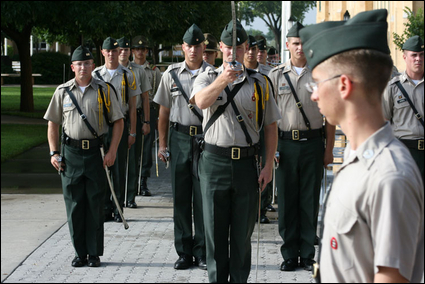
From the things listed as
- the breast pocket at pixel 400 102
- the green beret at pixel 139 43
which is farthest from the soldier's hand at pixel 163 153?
the green beret at pixel 139 43

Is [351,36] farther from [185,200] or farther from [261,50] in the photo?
[261,50]

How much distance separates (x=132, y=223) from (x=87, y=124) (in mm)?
2506

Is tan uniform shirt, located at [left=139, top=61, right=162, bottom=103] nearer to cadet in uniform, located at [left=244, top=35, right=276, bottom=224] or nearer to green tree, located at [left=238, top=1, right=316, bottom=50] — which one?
cadet in uniform, located at [left=244, top=35, right=276, bottom=224]

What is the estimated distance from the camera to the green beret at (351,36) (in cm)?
236

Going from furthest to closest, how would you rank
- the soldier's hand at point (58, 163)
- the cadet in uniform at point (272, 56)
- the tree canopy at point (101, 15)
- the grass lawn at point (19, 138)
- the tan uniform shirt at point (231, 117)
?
the tree canopy at point (101, 15) → the grass lawn at point (19, 138) → the cadet in uniform at point (272, 56) → the soldier's hand at point (58, 163) → the tan uniform shirt at point (231, 117)

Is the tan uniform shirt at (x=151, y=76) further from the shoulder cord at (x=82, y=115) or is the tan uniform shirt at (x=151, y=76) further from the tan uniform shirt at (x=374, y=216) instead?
the tan uniform shirt at (x=374, y=216)

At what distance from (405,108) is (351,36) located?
5.09 meters

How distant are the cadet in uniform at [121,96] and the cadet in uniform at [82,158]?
2.19 meters

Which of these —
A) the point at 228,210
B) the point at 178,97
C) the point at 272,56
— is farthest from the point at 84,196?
the point at 272,56

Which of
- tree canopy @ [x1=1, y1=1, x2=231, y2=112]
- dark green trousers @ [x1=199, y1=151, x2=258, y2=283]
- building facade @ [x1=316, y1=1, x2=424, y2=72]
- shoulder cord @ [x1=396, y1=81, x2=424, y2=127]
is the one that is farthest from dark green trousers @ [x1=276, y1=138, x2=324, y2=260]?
building facade @ [x1=316, y1=1, x2=424, y2=72]

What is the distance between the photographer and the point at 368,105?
91.2 inches

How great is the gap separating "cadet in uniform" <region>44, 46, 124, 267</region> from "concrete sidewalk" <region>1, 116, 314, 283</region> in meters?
0.33

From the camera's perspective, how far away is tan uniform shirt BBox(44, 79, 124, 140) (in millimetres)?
6742

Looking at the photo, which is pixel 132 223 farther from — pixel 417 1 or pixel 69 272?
pixel 417 1
